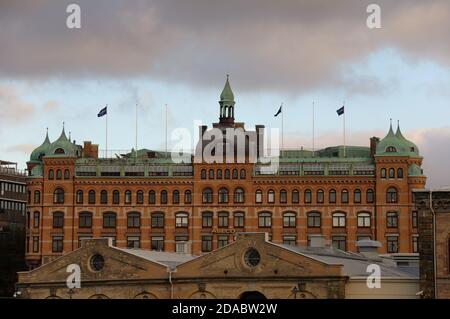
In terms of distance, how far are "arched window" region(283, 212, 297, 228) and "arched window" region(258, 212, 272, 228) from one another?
81.9 inches

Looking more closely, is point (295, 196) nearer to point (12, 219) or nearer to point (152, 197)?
point (152, 197)

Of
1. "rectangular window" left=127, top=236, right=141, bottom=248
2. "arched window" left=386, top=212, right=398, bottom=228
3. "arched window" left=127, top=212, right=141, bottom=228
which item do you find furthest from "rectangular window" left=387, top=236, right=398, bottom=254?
"arched window" left=127, top=212, right=141, bottom=228

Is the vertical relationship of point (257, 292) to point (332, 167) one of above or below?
below

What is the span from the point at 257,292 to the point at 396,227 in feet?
253

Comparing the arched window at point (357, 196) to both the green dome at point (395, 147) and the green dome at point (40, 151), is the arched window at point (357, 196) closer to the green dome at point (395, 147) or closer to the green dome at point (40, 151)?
the green dome at point (395, 147)

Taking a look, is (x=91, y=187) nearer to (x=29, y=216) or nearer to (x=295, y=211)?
(x=29, y=216)

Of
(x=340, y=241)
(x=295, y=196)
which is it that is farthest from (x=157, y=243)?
(x=340, y=241)

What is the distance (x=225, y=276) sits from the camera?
87.0 meters

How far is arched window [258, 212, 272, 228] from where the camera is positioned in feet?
539

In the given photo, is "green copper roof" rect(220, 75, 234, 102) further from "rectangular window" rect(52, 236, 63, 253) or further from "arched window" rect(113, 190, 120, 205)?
"rectangular window" rect(52, 236, 63, 253)
